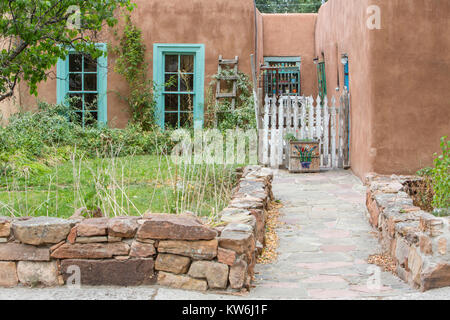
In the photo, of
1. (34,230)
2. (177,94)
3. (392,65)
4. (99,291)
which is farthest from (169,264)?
(177,94)

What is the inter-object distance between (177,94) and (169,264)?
8.12 m

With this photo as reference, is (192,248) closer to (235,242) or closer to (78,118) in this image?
(235,242)

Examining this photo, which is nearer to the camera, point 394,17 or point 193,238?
point 193,238

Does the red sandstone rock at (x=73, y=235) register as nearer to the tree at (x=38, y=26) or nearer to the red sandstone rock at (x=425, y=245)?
the red sandstone rock at (x=425, y=245)

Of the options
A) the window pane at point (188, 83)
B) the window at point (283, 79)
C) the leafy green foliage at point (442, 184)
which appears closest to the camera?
the leafy green foliage at point (442, 184)

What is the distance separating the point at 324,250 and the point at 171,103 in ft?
23.8

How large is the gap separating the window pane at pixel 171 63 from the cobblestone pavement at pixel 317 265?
4.94m

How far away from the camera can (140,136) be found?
426 inches

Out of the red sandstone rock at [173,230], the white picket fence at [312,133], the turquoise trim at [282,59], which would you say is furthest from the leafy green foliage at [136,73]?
the red sandstone rock at [173,230]

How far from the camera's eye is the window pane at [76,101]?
11.3 metres

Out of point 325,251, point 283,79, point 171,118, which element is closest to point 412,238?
point 325,251

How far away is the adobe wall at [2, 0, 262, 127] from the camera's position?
11516 mm

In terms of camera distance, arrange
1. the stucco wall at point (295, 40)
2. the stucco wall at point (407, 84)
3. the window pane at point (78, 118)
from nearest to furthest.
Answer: the stucco wall at point (407, 84)
the window pane at point (78, 118)
the stucco wall at point (295, 40)
